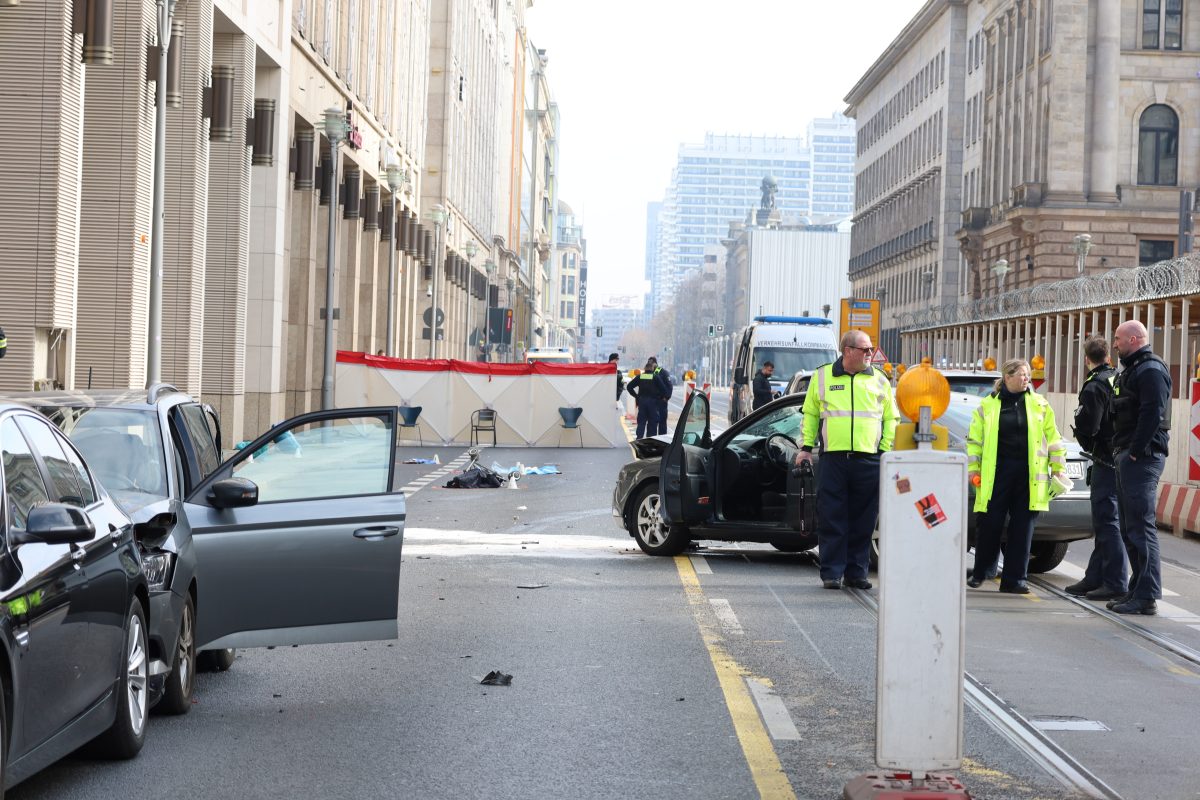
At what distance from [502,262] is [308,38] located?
6907cm

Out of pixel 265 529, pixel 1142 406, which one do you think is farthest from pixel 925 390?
pixel 1142 406

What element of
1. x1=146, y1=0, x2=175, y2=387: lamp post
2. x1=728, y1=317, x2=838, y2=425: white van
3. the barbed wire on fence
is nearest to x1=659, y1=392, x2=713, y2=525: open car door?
x1=146, y1=0, x2=175, y2=387: lamp post

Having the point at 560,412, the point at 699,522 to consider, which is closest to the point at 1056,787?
the point at 699,522

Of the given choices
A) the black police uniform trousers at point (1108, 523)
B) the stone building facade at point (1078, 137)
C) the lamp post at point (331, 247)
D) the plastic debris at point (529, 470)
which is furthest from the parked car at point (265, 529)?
the stone building facade at point (1078, 137)

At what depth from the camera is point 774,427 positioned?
15469 mm

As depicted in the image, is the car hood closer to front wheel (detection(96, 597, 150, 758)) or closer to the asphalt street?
the asphalt street

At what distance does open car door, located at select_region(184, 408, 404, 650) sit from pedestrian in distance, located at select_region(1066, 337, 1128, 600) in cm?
614

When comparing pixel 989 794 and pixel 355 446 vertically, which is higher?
pixel 355 446

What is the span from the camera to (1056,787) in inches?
264

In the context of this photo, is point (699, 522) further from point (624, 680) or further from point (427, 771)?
point (427, 771)

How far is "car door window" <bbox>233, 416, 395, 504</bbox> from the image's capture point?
8.27 m

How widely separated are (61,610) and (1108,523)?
8.69 metres

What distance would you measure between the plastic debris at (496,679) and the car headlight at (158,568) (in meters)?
1.89

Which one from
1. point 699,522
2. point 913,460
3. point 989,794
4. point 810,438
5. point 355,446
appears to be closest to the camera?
point 913,460
